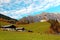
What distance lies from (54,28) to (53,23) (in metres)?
3.55

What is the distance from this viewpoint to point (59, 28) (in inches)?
3063

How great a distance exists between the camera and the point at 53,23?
79.2 m

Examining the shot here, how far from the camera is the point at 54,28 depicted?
251 ft

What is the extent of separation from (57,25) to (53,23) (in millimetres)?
2050

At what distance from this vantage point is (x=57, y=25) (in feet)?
257

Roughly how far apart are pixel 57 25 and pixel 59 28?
5.29 feet

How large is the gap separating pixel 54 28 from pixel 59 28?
9.12ft

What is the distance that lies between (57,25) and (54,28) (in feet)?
9.30

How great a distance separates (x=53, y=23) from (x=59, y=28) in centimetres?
355
